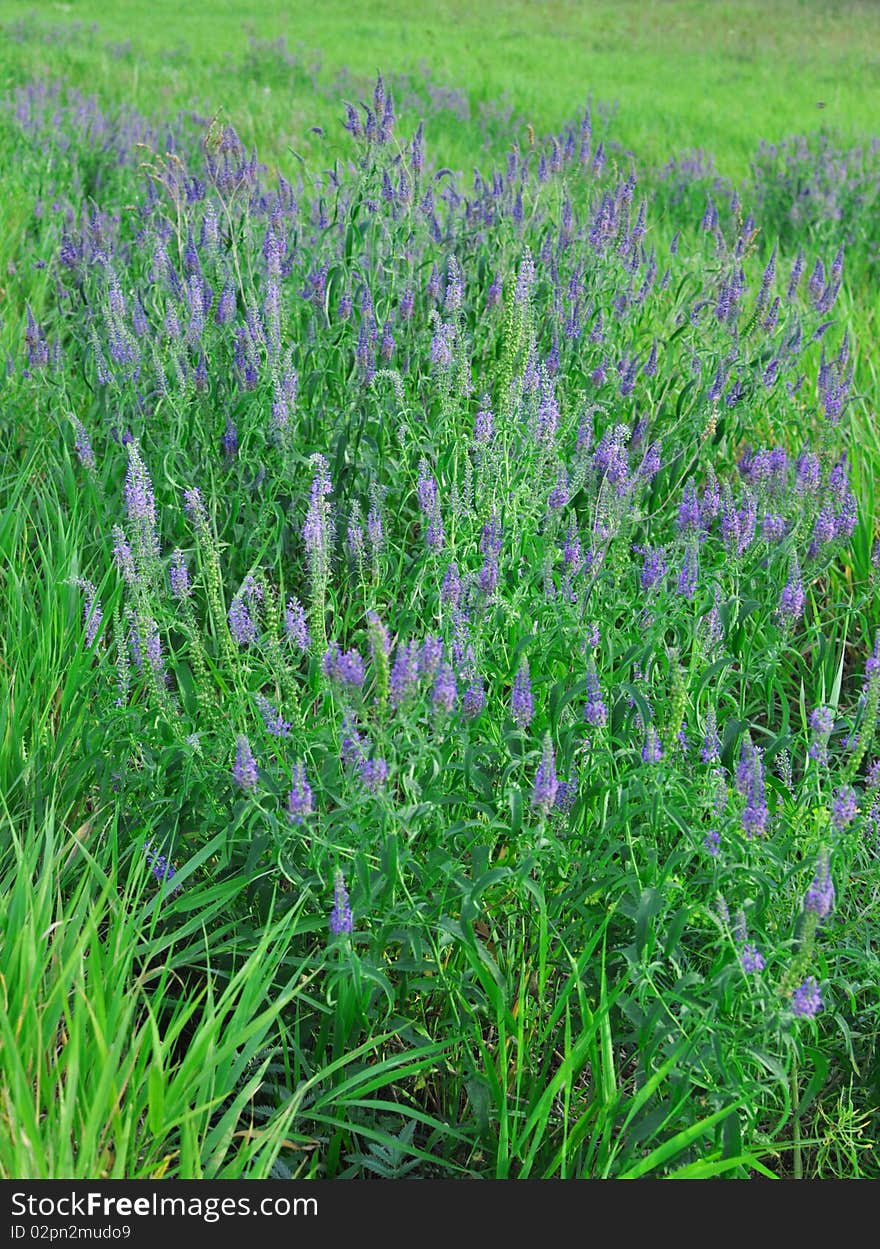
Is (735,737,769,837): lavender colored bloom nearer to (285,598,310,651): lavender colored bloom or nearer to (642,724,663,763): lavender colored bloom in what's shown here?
(642,724,663,763): lavender colored bloom

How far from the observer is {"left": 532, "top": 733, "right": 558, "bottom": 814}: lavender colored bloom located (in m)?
1.69

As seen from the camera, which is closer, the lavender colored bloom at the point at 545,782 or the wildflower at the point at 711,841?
the lavender colored bloom at the point at 545,782

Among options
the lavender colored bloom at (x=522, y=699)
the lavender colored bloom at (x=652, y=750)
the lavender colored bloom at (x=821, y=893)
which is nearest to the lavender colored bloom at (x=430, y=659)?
the lavender colored bloom at (x=522, y=699)

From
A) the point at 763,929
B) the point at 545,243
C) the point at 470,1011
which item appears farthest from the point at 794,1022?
the point at 545,243

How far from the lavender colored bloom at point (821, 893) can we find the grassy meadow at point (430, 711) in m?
0.01

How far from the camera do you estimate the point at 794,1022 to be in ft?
5.29

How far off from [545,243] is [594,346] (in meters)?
0.64

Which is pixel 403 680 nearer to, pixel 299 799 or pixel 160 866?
pixel 299 799

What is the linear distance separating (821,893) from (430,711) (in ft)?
2.05

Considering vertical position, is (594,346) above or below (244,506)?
above

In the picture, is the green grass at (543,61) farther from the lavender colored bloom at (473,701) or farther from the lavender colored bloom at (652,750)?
the lavender colored bloom at (652,750)

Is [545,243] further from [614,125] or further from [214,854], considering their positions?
[614,125]

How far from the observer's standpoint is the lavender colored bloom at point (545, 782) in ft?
5.55

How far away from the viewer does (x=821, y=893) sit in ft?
5.04
